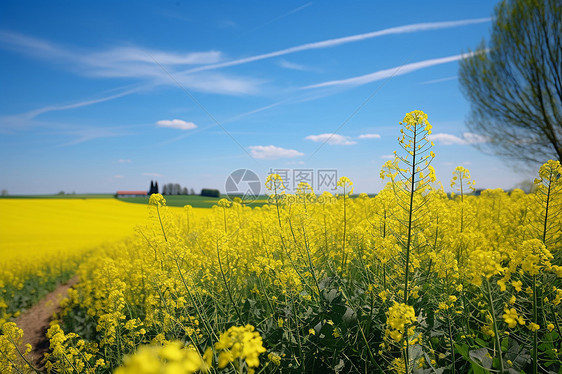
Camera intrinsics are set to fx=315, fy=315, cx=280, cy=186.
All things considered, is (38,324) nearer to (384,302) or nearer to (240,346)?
(384,302)

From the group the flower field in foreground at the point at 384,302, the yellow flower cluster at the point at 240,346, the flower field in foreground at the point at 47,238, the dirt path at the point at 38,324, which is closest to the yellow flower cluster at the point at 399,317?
the flower field in foreground at the point at 384,302

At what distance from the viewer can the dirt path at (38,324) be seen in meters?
5.82

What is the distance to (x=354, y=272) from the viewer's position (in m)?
4.41

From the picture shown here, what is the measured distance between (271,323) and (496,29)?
21048 mm

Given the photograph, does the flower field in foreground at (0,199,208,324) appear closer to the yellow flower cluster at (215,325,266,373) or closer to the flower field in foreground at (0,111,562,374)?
the flower field in foreground at (0,111,562,374)

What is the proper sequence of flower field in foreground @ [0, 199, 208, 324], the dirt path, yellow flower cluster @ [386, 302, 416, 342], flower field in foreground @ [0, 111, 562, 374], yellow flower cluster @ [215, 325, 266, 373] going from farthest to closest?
flower field in foreground @ [0, 199, 208, 324]
the dirt path
flower field in foreground @ [0, 111, 562, 374]
yellow flower cluster @ [386, 302, 416, 342]
yellow flower cluster @ [215, 325, 266, 373]

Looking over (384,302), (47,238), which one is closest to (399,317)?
(384,302)

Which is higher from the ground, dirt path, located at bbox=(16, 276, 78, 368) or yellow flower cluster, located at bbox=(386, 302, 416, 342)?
yellow flower cluster, located at bbox=(386, 302, 416, 342)

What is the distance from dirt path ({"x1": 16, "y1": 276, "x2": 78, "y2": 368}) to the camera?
5.82 m

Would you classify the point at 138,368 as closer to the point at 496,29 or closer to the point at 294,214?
the point at 294,214

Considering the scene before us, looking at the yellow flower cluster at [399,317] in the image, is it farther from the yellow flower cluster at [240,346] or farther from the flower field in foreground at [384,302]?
the yellow flower cluster at [240,346]

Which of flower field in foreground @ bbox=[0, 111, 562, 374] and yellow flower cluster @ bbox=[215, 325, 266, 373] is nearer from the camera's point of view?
yellow flower cluster @ bbox=[215, 325, 266, 373]

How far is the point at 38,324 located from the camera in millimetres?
7180

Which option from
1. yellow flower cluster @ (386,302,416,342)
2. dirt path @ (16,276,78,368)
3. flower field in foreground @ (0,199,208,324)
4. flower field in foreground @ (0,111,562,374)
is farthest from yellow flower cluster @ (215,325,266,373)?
dirt path @ (16,276,78,368)
